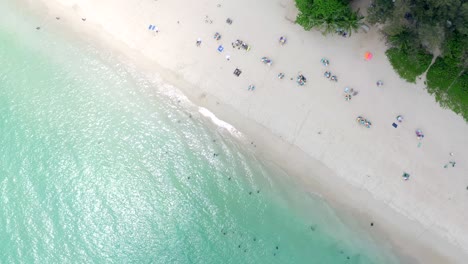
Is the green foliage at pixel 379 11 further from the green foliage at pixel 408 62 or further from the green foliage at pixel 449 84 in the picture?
the green foliage at pixel 449 84

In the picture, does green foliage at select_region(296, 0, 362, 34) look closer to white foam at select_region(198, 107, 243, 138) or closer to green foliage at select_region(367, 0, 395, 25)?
green foliage at select_region(367, 0, 395, 25)

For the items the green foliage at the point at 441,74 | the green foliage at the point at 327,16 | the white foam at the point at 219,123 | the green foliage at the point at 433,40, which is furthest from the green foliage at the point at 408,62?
the white foam at the point at 219,123

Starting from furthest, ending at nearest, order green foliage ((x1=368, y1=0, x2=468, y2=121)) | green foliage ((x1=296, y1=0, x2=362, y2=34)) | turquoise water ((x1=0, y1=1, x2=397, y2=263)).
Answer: turquoise water ((x1=0, y1=1, x2=397, y2=263)) → green foliage ((x1=296, y1=0, x2=362, y2=34)) → green foliage ((x1=368, y1=0, x2=468, y2=121))

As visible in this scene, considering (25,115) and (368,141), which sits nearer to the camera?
(368,141)

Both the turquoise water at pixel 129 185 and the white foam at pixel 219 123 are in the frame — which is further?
the white foam at pixel 219 123

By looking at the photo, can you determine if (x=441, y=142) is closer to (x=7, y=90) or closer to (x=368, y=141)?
(x=368, y=141)

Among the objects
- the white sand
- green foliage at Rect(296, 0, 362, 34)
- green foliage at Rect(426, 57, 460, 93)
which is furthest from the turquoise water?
green foliage at Rect(426, 57, 460, 93)

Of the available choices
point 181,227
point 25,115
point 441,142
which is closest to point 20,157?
point 25,115
